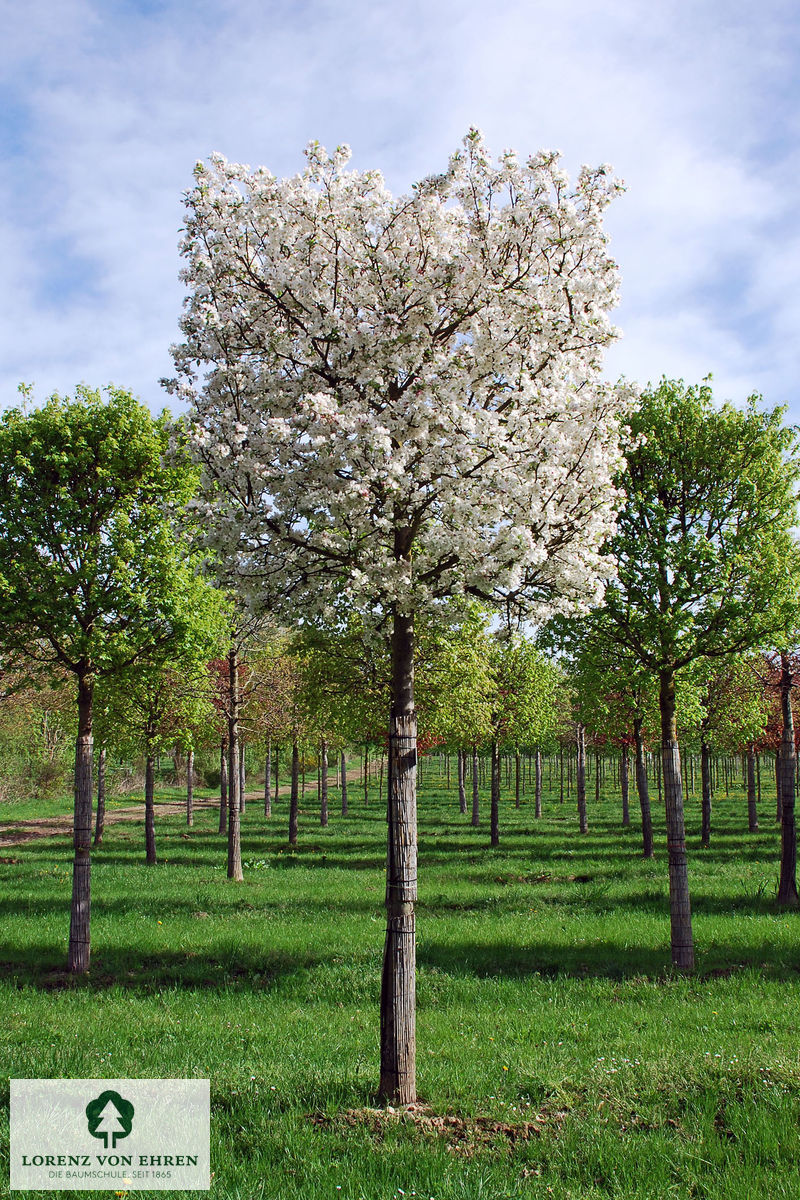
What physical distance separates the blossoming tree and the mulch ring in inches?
11.4

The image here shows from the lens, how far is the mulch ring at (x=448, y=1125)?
5.50 m

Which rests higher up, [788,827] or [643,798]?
[788,827]

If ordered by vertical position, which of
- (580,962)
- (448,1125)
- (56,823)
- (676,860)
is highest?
(676,860)

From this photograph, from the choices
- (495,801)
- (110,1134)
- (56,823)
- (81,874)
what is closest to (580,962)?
(81,874)

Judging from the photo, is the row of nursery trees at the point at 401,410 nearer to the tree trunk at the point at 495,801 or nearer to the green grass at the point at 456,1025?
the green grass at the point at 456,1025

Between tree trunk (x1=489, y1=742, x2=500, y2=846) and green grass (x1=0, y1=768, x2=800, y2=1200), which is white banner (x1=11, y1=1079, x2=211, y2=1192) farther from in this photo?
tree trunk (x1=489, y1=742, x2=500, y2=846)

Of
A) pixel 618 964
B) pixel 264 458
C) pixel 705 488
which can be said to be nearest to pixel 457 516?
pixel 264 458

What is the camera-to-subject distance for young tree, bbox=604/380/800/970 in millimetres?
10844

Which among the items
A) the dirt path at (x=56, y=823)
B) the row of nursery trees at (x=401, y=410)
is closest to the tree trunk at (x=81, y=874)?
the row of nursery trees at (x=401, y=410)

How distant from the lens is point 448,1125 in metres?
5.79

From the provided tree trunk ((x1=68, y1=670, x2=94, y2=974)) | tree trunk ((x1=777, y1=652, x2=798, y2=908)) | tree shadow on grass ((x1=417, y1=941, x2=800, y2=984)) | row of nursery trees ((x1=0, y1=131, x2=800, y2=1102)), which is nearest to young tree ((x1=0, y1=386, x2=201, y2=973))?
tree trunk ((x1=68, y1=670, x2=94, y2=974))

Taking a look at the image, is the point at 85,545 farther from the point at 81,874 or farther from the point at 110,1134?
the point at 110,1134

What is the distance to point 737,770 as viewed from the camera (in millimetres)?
91125

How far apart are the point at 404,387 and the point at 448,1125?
6.11 m
